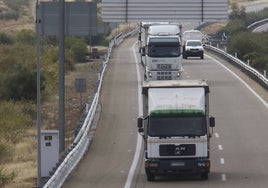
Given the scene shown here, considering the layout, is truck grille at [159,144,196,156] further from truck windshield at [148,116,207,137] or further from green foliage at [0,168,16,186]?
green foliage at [0,168,16,186]

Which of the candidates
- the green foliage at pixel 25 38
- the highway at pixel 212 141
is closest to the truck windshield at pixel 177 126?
the highway at pixel 212 141

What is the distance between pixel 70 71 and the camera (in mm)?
80125

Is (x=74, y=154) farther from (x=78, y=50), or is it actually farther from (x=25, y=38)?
(x=25, y=38)

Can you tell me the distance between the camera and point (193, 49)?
83812mm

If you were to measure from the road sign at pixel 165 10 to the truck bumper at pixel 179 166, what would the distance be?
4009cm

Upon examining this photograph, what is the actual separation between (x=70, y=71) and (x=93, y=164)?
1918 inches

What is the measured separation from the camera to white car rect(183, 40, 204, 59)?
8319cm

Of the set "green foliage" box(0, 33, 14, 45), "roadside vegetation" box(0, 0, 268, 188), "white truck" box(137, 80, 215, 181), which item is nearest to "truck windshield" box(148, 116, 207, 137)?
"white truck" box(137, 80, 215, 181)

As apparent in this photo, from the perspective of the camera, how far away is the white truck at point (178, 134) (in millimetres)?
26781

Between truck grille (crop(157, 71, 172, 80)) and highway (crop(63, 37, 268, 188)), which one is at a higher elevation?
truck grille (crop(157, 71, 172, 80))

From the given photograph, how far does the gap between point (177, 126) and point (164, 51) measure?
28.7 metres

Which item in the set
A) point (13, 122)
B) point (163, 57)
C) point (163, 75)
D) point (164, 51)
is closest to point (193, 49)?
point (163, 75)

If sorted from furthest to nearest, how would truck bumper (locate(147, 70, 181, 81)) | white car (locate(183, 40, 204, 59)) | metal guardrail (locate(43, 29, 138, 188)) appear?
white car (locate(183, 40, 204, 59))
truck bumper (locate(147, 70, 181, 81))
metal guardrail (locate(43, 29, 138, 188))

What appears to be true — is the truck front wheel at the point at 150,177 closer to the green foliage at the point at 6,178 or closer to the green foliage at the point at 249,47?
the green foliage at the point at 6,178
